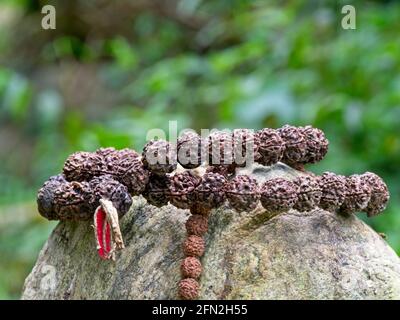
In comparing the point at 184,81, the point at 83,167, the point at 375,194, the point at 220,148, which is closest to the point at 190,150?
the point at 220,148

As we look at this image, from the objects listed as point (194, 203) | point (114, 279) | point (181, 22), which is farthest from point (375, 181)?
point (181, 22)

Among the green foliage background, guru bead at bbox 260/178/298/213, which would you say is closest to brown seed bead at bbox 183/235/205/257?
guru bead at bbox 260/178/298/213

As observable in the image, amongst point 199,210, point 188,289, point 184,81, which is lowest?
point 188,289

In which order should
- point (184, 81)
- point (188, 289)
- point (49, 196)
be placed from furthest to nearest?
point (184, 81) → point (49, 196) → point (188, 289)

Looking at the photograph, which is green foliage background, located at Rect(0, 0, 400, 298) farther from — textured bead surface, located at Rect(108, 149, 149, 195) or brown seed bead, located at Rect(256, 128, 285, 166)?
textured bead surface, located at Rect(108, 149, 149, 195)

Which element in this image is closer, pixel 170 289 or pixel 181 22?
pixel 170 289

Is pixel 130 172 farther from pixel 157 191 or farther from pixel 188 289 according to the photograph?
pixel 188 289

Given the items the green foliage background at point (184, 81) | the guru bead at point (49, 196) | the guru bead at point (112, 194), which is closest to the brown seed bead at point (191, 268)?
the guru bead at point (112, 194)

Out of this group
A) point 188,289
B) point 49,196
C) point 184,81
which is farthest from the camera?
point 184,81

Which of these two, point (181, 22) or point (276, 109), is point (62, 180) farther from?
point (181, 22)
